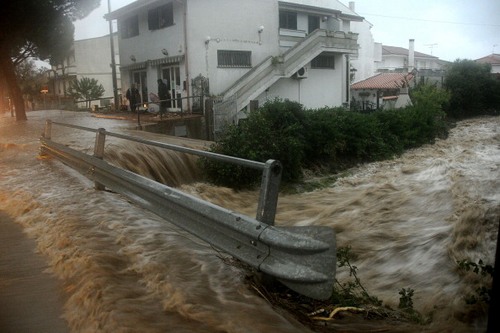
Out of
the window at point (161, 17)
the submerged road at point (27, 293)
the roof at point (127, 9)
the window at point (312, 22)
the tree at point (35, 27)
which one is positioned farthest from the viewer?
the window at point (312, 22)

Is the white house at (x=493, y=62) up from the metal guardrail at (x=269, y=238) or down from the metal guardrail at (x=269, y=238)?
up

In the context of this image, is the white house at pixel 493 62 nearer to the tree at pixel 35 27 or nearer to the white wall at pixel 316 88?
the tree at pixel 35 27

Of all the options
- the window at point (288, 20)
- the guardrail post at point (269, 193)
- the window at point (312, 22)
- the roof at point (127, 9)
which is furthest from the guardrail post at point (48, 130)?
the window at point (312, 22)

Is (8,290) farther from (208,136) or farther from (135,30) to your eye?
(135,30)

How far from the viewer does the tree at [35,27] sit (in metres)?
12.1

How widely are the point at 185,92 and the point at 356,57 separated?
10298 mm

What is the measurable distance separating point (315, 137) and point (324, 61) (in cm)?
1189

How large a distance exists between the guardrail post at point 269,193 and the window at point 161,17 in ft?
64.0

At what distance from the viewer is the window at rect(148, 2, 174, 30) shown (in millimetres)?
20938

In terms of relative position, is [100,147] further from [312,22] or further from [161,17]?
[312,22]

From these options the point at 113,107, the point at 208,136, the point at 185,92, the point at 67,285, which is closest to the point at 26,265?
the point at 67,285

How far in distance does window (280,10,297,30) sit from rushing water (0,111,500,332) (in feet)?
48.4

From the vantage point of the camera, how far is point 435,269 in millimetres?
4895

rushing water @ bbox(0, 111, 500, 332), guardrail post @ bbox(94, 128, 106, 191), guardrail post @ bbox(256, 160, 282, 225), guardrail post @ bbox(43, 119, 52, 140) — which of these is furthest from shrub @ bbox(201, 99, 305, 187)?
guardrail post @ bbox(256, 160, 282, 225)
